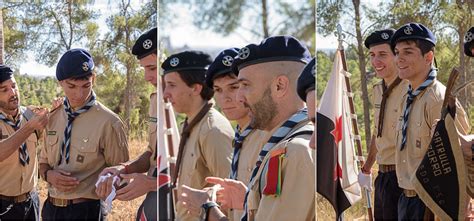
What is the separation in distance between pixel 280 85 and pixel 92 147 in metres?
1.38

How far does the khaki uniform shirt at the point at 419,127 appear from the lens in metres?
4.09

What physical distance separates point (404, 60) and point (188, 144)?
118 cm

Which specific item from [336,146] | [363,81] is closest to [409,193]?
[336,146]

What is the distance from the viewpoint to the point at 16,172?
17.5 ft

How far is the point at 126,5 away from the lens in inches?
193

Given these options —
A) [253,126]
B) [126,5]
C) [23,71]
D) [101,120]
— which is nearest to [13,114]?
[23,71]

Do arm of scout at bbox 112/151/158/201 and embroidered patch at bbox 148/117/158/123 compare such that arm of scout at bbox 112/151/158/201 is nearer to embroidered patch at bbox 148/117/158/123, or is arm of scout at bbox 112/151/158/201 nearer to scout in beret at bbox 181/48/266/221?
embroidered patch at bbox 148/117/158/123

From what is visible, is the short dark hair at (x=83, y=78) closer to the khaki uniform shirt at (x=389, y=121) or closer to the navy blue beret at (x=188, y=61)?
the navy blue beret at (x=188, y=61)

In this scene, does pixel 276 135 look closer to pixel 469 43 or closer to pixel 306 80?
pixel 306 80

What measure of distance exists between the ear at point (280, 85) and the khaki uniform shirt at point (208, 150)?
0.61 meters

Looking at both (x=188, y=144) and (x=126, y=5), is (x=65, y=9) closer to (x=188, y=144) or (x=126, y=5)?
(x=126, y=5)

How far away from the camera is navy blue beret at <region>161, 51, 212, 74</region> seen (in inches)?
182

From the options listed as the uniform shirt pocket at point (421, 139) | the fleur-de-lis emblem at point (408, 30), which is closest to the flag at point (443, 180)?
the uniform shirt pocket at point (421, 139)

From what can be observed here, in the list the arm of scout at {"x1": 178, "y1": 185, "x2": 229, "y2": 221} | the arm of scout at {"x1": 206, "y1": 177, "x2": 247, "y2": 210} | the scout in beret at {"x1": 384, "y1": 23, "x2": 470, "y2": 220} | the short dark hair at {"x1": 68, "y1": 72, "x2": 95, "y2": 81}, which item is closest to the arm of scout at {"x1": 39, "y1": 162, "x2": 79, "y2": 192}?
the short dark hair at {"x1": 68, "y1": 72, "x2": 95, "y2": 81}
